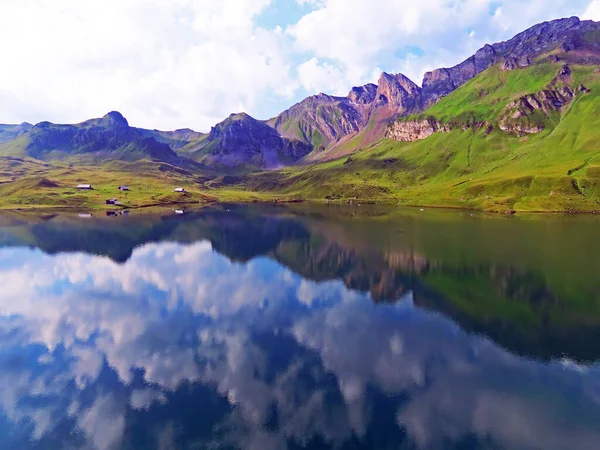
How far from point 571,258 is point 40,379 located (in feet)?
439

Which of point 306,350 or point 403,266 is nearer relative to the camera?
point 306,350

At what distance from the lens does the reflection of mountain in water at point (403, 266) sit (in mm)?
65500

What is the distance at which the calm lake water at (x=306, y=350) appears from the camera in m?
40.5

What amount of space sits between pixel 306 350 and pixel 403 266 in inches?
2314

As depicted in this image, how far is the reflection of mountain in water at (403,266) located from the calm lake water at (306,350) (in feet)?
1.92

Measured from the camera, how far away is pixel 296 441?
1515 inches

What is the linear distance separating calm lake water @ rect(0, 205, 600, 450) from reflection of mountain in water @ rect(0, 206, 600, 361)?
1.92ft

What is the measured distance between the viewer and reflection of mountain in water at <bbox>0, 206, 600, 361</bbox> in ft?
215

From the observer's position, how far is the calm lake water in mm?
40531

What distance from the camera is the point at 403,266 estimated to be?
109188mm

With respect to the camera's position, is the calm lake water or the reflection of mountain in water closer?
the calm lake water

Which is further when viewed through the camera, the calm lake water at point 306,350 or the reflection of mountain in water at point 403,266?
the reflection of mountain in water at point 403,266

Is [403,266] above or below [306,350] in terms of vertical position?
below

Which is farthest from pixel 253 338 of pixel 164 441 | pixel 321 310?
pixel 164 441
